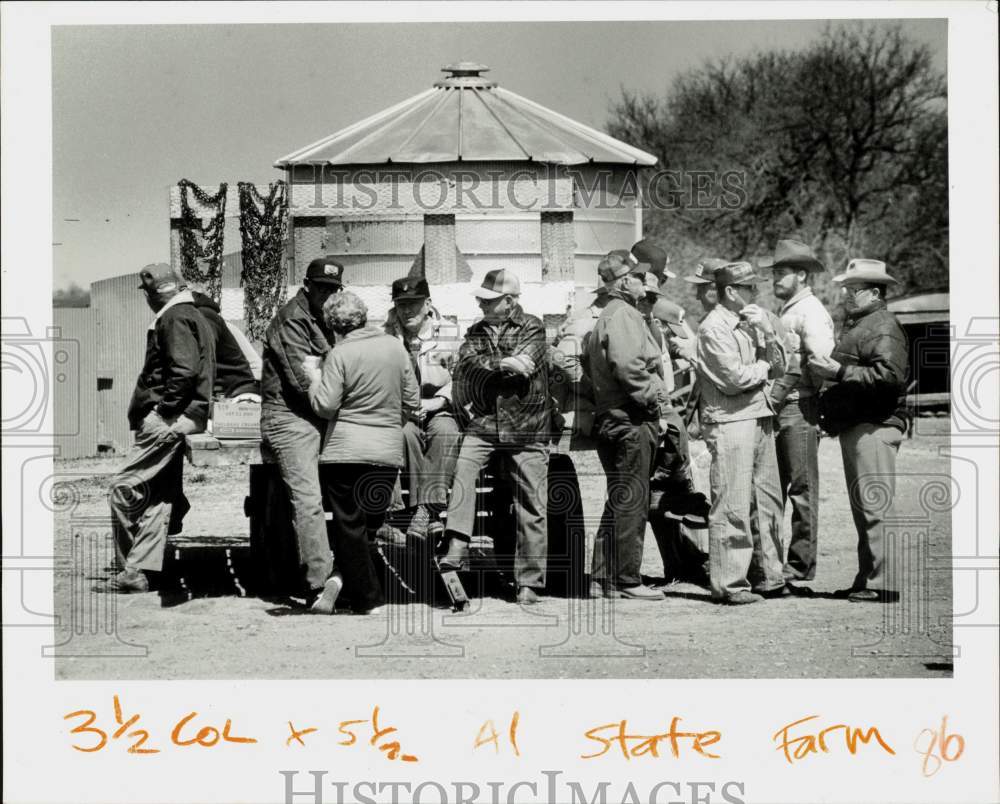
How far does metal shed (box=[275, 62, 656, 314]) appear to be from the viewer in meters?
9.89

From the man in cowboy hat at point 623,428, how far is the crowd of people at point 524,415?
12 mm

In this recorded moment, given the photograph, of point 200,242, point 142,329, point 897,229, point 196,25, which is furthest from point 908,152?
point 196,25

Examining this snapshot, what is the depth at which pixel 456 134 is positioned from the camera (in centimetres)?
1014

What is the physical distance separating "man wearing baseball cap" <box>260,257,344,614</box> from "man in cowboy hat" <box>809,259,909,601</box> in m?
2.89

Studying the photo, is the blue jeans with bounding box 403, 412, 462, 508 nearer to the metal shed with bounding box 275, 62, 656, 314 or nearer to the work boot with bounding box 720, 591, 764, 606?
the metal shed with bounding box 275, 62, 656, 314

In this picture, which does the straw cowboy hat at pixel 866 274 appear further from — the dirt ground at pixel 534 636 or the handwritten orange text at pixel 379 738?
the handwritten orange text at pixel 379 738

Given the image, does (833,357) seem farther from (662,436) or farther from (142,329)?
(142,329)

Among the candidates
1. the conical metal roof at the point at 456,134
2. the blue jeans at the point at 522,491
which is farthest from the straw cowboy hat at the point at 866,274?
the conical metal roof at the point at 456,134

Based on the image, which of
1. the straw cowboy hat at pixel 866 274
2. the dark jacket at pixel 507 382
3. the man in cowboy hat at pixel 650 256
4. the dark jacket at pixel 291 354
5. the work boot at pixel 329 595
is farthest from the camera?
the man in cowboy hat at pixel 650 256

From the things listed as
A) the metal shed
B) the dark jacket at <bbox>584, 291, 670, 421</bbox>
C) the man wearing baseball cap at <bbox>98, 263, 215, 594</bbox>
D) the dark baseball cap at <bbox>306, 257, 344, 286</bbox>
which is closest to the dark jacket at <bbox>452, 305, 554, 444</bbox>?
the dark jacket at <bbox>584, 291, 670, 421</bbox>

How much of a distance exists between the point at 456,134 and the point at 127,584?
11.8 feet

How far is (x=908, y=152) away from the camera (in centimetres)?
2036

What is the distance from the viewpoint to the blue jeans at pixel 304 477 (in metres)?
8.55

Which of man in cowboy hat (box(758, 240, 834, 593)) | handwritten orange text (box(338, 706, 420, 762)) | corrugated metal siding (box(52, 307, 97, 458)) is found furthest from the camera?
corrugated metal siding (box(52, 307, 97, 458))
